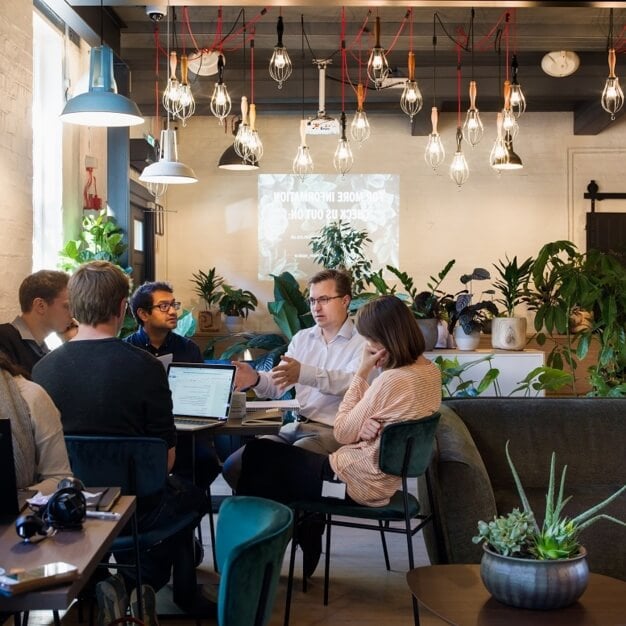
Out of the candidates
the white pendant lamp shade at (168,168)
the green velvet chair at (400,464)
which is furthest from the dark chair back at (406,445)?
the white pendant lamp shade at (168,168)

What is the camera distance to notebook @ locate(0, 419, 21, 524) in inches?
78.5

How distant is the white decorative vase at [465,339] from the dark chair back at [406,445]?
3.09 meters

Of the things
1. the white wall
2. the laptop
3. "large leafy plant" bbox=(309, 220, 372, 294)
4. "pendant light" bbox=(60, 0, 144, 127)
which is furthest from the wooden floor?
the white wall

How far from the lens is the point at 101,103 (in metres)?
4.10

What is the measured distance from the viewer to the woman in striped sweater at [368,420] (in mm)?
3367

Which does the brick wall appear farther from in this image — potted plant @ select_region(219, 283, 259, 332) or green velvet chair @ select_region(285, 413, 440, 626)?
potted plant @ select_region(219, 283, 259, 332)

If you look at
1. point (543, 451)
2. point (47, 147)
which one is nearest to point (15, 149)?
point (47, 147)

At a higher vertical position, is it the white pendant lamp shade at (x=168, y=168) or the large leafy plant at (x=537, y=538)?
the white pendant lamp shade at (x=168, y=168)

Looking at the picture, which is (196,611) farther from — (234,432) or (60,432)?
(60,432)

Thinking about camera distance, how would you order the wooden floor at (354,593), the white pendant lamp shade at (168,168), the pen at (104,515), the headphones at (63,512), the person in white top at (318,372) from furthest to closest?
the white pendant lamp shade at (168,168) < the person in white top at (318,372) < the wooden floor at (354,593) < the pen at (104,515) < the headphones at (63,512)

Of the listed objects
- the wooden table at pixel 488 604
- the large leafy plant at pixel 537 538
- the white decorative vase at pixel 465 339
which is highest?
the white decorative vase at pixel 465 339

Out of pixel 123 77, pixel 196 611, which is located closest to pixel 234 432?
pixel 196 611

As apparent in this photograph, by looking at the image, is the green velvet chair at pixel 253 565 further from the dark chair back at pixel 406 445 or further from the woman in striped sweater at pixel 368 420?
the woman in striped sweater at pixel 368 420

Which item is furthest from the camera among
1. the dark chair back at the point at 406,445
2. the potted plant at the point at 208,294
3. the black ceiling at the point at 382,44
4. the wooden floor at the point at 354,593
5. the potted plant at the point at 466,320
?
Result: the potted plant at the point at 208,294
